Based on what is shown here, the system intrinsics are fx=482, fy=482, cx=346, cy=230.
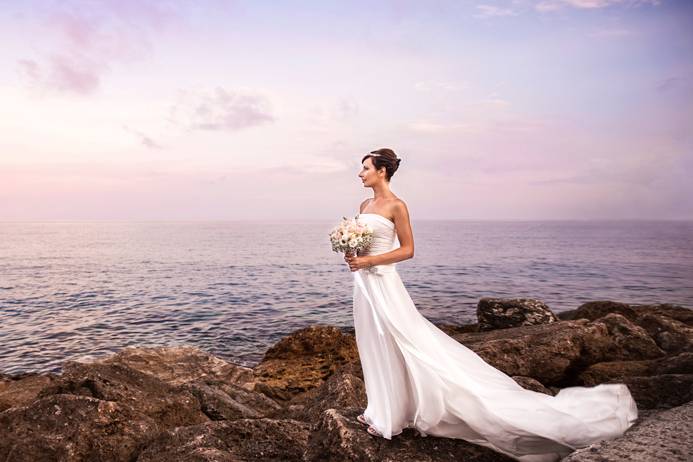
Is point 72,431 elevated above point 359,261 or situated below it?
below

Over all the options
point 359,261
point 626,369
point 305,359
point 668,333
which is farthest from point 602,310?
point 359,261

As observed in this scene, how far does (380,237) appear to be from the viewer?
5250 millimetres

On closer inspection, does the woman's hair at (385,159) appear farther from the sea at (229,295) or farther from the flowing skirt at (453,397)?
the sea at (229,295)

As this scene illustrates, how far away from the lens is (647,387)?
6.25 meters

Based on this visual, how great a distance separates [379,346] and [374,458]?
3.90 feet

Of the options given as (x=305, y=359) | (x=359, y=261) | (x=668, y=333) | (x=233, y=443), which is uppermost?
(x=359, y=261)

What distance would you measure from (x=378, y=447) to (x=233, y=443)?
165 centimetres

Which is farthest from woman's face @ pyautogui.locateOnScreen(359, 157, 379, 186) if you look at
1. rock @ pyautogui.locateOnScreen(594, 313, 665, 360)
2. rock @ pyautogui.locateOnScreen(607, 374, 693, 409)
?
rock @ pyautogui.locateOnScreen(594, 313, 665, 360)

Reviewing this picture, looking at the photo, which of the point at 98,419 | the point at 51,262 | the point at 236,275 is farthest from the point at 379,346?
the point at 51,262

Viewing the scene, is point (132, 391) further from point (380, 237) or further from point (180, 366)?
point (180, 366)

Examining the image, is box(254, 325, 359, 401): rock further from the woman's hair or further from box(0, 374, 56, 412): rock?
the woman's hair

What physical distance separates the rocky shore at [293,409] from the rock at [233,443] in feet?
0.04

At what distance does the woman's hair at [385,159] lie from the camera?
5.35m

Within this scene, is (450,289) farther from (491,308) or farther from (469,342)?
(469,342)
